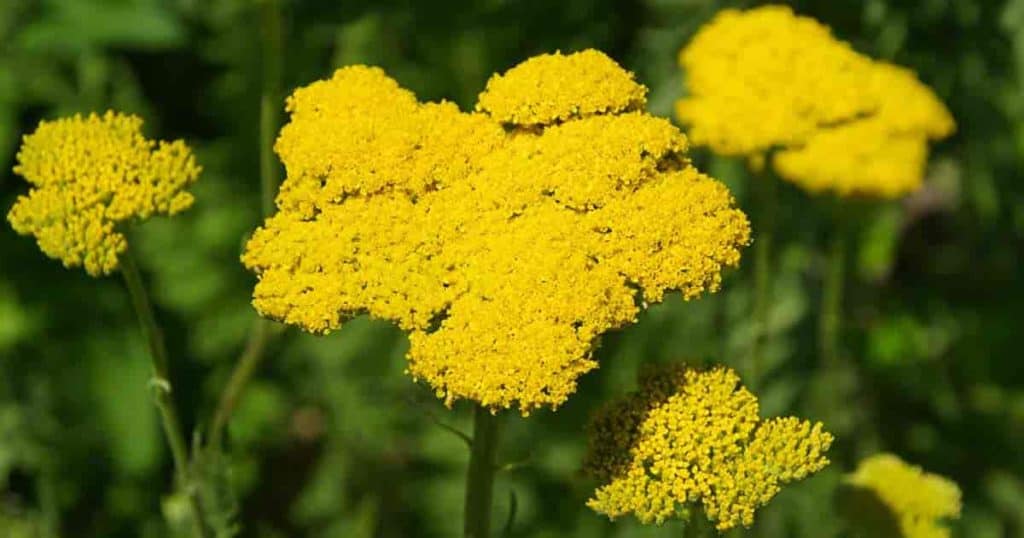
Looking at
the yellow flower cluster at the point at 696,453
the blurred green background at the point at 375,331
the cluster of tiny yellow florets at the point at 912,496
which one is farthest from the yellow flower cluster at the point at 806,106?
the yellow flower cluster at the point at 696,453

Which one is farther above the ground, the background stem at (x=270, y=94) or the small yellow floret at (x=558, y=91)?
the background stem at (x=270, y=94)

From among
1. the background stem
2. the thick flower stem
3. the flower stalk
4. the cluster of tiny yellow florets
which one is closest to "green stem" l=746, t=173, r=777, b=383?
the flower stalk

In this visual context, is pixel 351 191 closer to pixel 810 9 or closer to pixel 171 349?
pixel 171 349

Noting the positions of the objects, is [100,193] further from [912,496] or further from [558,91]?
[912,496]

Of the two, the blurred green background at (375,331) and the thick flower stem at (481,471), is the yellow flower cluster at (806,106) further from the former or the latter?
the thick flower stem at (481,471)

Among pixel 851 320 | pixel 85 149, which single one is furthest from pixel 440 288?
pixel 851 320

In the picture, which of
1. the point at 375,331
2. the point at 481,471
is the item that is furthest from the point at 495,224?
the point at 375,331

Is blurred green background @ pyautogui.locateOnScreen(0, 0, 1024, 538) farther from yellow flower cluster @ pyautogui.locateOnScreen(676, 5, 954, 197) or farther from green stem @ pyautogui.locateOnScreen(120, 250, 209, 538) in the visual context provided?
green stem @ pyautogui.locateOnScreen(120, 250, 209, 538)
